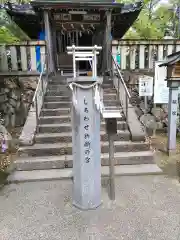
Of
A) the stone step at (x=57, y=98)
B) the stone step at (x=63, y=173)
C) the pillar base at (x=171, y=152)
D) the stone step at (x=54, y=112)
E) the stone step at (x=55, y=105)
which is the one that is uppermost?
the stone step at (x=57, y=98)

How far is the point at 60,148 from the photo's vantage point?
5.35 meters

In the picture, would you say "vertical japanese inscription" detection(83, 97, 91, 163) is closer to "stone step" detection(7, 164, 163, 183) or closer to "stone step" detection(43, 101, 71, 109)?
"stone step" detection(7, 164, 163, 183)

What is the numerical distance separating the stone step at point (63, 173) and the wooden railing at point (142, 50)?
4.41m

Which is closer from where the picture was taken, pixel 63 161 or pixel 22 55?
pixel 63 161

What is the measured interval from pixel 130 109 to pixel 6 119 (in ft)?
13.7

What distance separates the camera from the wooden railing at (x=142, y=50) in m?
7.90

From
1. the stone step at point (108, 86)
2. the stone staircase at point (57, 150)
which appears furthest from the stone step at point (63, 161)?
the stone step at point (108, 86)

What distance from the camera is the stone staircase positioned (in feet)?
16.0

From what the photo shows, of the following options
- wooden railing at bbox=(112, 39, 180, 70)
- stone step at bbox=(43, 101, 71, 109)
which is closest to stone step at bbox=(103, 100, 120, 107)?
stone step at bbox=(43, 101, 71, 109)

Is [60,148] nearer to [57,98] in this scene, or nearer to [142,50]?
[57,98]

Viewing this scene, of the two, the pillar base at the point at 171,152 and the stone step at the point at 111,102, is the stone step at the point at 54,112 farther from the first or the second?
the pillar base at the point at 171,152

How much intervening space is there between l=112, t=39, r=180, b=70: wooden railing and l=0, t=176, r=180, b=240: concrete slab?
4947mm

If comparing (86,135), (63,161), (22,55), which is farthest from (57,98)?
(86,135)

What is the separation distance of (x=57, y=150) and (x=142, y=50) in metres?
4.91
